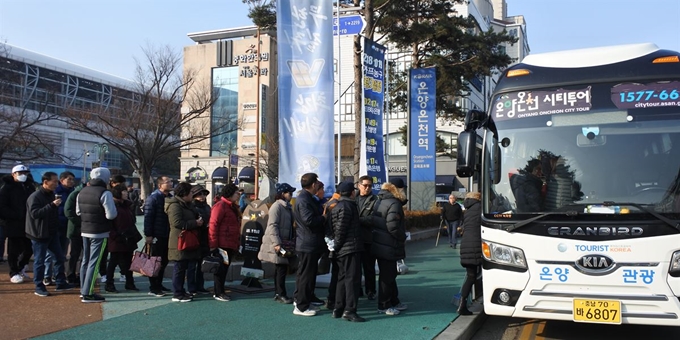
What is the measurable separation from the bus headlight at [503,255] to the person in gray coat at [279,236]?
2.84 metres

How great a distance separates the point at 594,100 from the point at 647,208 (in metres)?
1.34

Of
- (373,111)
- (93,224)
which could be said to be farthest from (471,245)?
(373,111)

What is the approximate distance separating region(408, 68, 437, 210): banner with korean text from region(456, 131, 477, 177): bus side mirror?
1360cm

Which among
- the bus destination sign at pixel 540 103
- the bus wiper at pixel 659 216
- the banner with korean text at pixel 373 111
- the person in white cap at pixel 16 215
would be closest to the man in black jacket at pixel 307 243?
the bus destination sign at pixel 540 103

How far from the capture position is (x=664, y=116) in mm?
5680

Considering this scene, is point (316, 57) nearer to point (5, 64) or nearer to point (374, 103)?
point (374, 103)

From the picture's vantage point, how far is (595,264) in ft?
17.6

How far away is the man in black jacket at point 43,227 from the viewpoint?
25.3 feet

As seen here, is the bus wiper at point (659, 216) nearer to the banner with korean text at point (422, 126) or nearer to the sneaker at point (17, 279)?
the sneaker at point (17, 279)

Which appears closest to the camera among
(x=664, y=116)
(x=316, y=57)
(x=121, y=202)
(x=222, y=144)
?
(x=664, y=116)

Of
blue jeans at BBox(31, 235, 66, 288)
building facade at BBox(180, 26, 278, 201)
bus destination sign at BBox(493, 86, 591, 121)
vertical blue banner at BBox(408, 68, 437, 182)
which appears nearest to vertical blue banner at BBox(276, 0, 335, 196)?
blue jeans at BBox(31, 235, 66, 288)

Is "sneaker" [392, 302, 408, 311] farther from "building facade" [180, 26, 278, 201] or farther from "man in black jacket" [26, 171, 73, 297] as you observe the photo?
"building facade" [180, 26, 278, 201]

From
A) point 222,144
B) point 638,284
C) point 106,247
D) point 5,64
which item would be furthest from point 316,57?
point 222,144

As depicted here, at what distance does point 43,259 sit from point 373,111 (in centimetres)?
968
